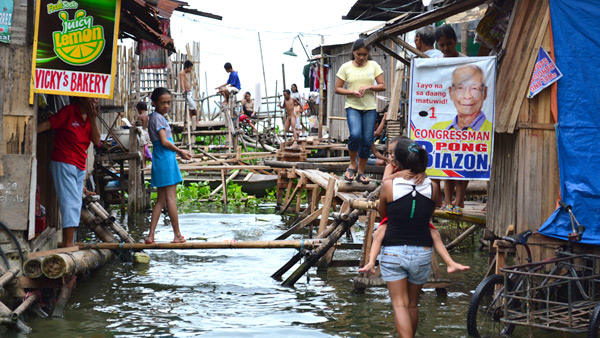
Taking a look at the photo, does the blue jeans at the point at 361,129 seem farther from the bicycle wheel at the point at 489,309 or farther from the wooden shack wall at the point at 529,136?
the bicycle wheel at the point at 489,309

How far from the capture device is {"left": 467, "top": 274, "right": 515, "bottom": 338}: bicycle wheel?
6.77 m

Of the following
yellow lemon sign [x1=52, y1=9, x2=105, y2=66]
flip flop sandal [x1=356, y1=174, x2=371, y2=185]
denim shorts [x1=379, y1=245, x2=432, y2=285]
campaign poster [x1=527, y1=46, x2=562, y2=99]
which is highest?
yellow lemon sign [x1=52, y1=9, x2=105, y2=66]

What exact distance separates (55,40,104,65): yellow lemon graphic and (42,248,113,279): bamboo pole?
6.77ft

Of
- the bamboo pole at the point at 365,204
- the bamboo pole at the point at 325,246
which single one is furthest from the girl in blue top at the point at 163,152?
the bamboo pole at the point at 365,204

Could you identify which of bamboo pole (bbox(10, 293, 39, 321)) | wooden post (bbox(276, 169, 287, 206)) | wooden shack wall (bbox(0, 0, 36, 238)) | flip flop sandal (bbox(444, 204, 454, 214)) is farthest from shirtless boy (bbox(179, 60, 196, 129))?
bamboo pole (bbox(10, 293, 39, 321))

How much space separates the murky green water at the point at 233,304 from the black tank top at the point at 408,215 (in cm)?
170

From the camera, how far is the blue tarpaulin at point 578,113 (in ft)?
23.7

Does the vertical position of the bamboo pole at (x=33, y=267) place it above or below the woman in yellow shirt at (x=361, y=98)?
below

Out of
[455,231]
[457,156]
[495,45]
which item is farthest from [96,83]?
[455,231]

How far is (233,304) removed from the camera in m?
8.27

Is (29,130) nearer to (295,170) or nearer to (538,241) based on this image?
(538,241)

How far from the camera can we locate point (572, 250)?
725cm

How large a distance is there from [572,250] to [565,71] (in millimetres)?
1833

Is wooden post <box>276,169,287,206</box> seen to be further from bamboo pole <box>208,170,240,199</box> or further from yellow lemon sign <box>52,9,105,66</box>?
yellow lemon sign <box>52,9,105,66</box>
